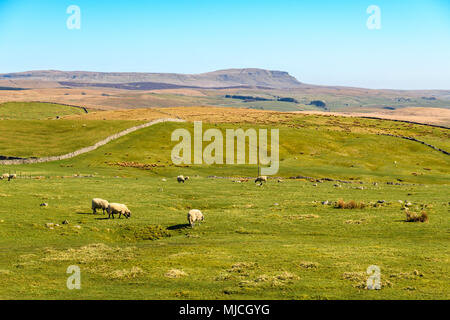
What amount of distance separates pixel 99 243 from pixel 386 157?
88.0 meters

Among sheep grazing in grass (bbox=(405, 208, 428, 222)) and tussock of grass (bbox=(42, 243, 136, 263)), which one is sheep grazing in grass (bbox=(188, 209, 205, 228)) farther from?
sheep grazing in grass (bbox=(405, 208, 428, 222))

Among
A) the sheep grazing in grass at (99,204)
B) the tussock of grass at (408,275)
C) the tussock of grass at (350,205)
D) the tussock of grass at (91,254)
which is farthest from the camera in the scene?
the tussock of grass at (350,205)

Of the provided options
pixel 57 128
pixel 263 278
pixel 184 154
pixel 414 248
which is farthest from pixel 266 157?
pixel 263 278

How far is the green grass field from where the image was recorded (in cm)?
2373

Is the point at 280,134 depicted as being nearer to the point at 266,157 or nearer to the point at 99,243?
the point at 266,157

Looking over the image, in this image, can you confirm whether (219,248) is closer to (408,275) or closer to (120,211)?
(408,275)

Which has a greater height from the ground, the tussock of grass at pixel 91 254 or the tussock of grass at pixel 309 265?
the tussock of grass at pixel 309 265

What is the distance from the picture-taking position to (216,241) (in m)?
33.5

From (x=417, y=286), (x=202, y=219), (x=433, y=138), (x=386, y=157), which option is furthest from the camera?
(x=433, y=138)

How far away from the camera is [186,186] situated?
62531 millimetres

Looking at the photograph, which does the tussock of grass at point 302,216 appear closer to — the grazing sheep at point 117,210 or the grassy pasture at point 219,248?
the grassy pasture at point 219,248

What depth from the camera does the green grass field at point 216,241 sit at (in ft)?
77.9

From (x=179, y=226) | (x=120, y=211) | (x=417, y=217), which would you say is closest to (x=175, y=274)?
(x=179, y=226)

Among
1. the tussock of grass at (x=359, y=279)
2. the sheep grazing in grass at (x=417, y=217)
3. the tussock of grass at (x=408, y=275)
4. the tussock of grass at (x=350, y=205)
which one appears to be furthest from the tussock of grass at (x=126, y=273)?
the tussock of grass at (x=350, y=205)
